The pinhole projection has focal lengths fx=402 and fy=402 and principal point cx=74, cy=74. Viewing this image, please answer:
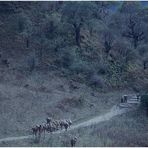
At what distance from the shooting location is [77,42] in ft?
163

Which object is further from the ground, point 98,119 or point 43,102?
point 43,102

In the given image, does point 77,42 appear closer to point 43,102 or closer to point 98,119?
point 43,102

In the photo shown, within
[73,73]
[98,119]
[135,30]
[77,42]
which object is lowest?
[98,119]

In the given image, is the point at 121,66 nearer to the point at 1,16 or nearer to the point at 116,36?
the point at 116,36

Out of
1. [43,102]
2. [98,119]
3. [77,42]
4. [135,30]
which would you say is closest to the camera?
[98,119]

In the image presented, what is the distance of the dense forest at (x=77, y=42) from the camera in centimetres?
4522

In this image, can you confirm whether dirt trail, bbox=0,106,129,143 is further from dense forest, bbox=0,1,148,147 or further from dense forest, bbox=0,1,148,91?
dense forest, bbox=0,1,148,91

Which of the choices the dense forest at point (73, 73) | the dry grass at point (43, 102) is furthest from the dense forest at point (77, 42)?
the dry grass at point (43, 102)

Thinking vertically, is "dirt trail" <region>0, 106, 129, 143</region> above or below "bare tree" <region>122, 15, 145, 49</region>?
below

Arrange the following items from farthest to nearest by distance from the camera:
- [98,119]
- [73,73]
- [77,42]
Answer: [77,42] → [73,73] → [98,119]

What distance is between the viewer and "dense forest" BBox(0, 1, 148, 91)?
4522 cm

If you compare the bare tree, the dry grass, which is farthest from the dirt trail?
the bare tree

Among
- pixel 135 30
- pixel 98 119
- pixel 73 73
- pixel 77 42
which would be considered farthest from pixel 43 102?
pixel 135 30

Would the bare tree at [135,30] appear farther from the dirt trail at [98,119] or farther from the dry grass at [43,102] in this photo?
the dirt trail at [98,119]
